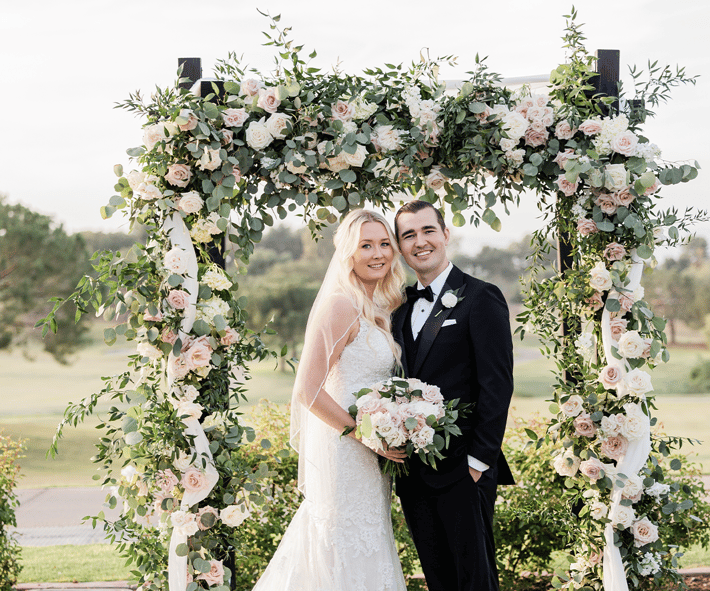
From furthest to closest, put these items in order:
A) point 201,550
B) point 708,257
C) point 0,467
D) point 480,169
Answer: point 708,257 < point 0,467 < point 480,169 < point 201,550

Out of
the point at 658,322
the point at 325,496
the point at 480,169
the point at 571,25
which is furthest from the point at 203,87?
the point at 658,322

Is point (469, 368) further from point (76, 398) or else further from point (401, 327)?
point (76, 398)

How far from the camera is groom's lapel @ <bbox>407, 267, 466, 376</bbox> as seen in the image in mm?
2885

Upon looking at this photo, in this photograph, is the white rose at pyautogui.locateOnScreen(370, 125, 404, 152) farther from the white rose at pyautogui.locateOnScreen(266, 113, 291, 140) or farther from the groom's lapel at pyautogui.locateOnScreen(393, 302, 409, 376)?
the groom's lapel at pyautogui.locateOnScreen(393, 302, 409, 376)

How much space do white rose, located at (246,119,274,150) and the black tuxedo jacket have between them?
1.08 m

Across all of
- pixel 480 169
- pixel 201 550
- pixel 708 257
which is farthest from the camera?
pixel 708 257

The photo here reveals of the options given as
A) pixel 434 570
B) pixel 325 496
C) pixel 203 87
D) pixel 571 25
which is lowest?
pixel 434 570

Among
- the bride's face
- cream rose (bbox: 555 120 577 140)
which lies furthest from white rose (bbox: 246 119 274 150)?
cream rose (bbox: 555 120 577 140)

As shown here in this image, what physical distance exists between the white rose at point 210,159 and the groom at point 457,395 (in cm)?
91

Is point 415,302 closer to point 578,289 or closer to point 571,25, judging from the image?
point 578,289

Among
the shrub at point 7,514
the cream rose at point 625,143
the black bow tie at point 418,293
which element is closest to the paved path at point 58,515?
the shrub at point 7,514

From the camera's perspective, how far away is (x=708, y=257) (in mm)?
10117

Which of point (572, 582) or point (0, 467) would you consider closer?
point (572, 582)

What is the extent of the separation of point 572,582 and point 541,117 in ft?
7.61
